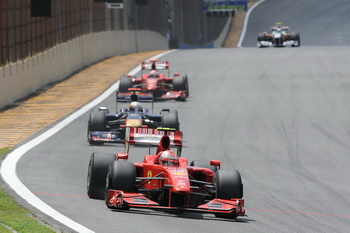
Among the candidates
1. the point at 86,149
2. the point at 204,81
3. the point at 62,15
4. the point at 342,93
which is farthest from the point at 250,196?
the point at 62,15

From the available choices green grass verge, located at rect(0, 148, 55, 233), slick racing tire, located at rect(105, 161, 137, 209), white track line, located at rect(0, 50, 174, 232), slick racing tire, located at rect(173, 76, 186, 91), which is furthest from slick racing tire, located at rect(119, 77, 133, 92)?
green grass verge, located at rect(0, 148, 55, 233)

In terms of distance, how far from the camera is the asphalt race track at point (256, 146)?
13.3 meters

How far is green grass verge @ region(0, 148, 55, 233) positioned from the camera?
34.8 ft

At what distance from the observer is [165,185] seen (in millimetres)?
13492

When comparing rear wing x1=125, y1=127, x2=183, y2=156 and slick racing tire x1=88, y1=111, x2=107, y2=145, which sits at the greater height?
rear wing x1=125, y1=127, x2=183, y2=156

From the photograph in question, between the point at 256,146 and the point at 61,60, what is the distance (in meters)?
17.2

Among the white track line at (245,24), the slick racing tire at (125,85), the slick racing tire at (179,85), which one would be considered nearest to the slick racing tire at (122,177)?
the slick racing tire at (125,85)

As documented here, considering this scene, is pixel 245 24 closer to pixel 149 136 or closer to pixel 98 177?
pixel 149 136

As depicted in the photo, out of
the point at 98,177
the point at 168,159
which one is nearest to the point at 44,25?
the point at 98,177

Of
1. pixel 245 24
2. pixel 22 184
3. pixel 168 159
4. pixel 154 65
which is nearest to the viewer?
pixel 168 159

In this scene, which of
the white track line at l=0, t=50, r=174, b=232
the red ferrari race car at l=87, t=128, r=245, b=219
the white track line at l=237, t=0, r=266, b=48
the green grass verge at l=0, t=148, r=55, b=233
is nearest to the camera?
the green grass verge at l=0, t=148, r=55, b=233

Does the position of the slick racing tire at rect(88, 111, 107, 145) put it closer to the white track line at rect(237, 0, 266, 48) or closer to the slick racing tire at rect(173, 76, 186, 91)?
the slick racing tire at rect(173, 76, 186, 91)

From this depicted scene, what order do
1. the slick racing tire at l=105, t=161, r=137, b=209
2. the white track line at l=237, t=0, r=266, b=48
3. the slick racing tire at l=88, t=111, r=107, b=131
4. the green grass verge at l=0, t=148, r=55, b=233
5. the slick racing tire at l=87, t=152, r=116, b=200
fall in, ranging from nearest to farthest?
the green grass verge at l=0, t=148, r=55, b=233
the slick racing tire at l=105, t=161, r=137, b=209
the slick racing tire at l=87, t=152, r=116, b=200
the slick racing tire at l=88, t=111, r=107, b=131
the white track line at l=237, t=0, r=266, b=48

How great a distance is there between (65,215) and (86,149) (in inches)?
341
